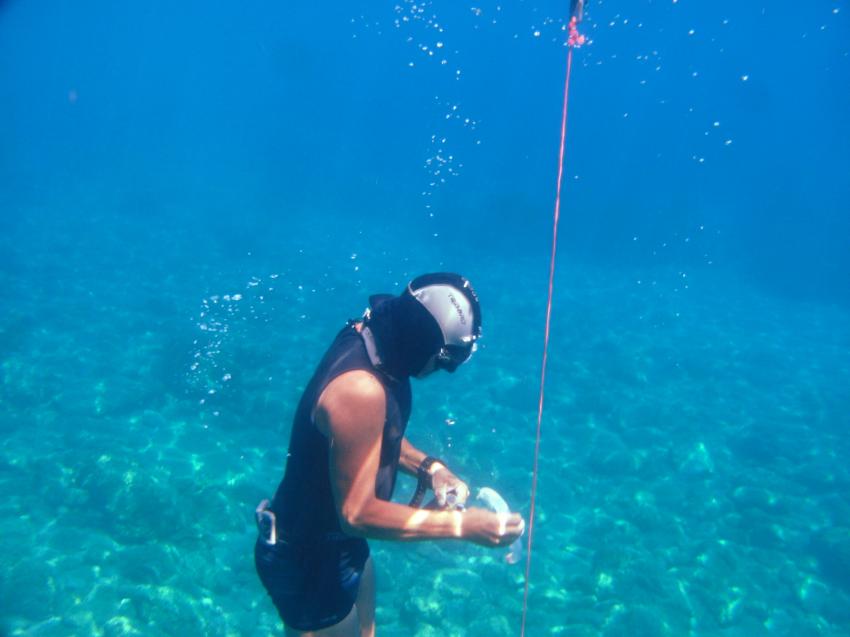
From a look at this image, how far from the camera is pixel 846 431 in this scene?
15164 mm

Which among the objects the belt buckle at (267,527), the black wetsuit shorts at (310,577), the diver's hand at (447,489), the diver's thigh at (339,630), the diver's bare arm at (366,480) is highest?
the diver's bare arm at (366,480)

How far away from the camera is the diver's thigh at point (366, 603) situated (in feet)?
12.1

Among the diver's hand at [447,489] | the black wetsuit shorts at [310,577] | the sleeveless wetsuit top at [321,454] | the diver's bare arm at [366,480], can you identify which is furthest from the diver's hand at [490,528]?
the black wetsuit shorts at [310,577]

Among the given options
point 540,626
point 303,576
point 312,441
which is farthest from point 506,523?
point 540,626

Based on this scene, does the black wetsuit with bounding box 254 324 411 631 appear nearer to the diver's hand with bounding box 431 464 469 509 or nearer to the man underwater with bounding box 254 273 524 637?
the man underwater with bounding box 254 273 524 637

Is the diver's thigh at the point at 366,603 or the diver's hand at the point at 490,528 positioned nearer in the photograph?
the diver's hand at the point at 490,528

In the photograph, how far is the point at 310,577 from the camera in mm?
2951

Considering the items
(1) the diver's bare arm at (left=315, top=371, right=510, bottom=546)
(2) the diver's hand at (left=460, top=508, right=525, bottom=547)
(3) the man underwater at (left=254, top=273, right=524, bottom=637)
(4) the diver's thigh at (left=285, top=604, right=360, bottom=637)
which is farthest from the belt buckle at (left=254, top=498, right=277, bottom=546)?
(2) the diver's hand at (left=460, top=508, right=525, bottom=547)

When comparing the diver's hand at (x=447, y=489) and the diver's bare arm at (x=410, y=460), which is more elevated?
the diver's hand at (x=447, y=489)

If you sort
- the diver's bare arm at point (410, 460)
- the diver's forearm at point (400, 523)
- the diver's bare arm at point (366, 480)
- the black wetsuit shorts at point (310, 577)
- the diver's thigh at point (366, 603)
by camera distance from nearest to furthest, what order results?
the diver's bare arm at point (366, 480)
the diver's forearm at point (400, 523)
the black wetsuit shorts at point (310, 577)
the diver's bare arm at point (410, 460)
the diver's thigh at point (366, 603)

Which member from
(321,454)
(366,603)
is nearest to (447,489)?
(321,454)

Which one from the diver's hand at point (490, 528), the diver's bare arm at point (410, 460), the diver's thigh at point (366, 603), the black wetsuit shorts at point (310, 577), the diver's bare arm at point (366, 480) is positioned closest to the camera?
the diver's bare arm at point (366, 480)

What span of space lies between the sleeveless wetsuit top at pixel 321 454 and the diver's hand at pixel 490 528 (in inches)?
20.0

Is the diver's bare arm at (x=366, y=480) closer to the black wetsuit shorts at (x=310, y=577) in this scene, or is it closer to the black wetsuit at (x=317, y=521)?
the black wetsuit at (x=317, y=521)
